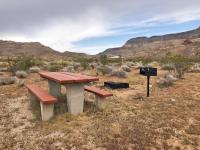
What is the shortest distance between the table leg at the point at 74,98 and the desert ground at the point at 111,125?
0.58 ft

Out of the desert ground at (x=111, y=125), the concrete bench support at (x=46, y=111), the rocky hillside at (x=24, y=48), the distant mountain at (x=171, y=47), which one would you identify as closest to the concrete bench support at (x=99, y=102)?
the desert ground at (x=111, y=125)

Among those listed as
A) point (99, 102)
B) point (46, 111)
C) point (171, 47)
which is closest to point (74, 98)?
point (46, 111)

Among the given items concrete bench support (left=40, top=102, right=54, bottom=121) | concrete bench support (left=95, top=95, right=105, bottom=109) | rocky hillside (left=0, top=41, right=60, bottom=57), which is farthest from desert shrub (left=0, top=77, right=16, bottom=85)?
rocky hillside (left=0, top=41, right=60, bottom=57)

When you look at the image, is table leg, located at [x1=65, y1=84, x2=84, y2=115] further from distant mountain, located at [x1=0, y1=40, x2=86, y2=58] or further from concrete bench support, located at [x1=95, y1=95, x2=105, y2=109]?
distant mountain, located at [x1=0, y1=40, x2=86, y2=58]

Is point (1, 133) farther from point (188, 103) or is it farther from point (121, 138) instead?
point (188, 103)

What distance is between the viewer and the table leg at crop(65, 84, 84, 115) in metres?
6.77

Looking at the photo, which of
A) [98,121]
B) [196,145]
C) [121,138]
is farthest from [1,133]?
[196,145]

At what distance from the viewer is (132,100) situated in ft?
28.7

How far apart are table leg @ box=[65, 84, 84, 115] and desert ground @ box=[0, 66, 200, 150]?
0.18 m

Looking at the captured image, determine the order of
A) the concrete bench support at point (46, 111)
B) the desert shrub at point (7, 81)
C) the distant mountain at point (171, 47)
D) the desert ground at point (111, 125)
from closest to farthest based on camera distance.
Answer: the desert ground at point (111, 125) → the concrete bench support at point (46, 111) → the desert shrub at point (7, 81) → the distant mountain at point (171, 47)

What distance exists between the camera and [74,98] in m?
6.85

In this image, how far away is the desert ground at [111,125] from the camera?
17.3ft

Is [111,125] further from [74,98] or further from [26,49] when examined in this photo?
[26,49]

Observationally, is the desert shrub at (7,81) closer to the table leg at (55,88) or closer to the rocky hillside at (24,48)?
the table leg at (55,88)
